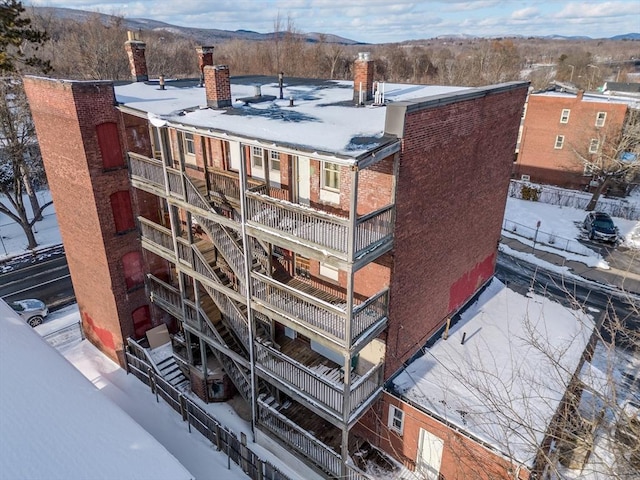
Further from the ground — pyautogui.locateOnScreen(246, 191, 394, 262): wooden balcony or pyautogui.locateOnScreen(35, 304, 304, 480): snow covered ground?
pyautogui.locateOnScreen(246, 191, 394, 262): wooden balcony

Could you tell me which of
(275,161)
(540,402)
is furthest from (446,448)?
(275,161)

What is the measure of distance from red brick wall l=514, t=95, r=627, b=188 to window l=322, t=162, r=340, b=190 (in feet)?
117

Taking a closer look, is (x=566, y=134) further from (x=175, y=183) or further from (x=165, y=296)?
(x=165, y=296)

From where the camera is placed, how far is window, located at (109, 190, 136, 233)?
1742 cm

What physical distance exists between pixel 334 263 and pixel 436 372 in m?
6.20

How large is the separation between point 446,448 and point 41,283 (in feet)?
83.5

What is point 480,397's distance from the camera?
1324cm

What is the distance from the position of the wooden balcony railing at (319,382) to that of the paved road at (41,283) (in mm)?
16823

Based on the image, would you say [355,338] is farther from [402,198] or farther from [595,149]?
[595,149]

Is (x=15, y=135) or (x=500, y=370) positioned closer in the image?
(x=500, y=370)

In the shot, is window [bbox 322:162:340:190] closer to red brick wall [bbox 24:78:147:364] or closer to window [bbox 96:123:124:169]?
red brick wall [bbox 24:78:147:364]

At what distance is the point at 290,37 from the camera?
255 ft

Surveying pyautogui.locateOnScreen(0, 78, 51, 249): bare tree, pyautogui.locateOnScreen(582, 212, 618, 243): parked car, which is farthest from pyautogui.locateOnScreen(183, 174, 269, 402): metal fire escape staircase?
pyautogui.locateOnScreen(582, 212, 618, 243): parked car

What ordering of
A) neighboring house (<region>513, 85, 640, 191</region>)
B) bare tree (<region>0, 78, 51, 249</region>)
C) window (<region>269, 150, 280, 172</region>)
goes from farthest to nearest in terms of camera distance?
Result: neighboring house (<region>513, 85, 640, 191</region>), bare tree (<region>0, 78, 51, 249</region>), window (<region>269, 150, 280, 172</region>)
